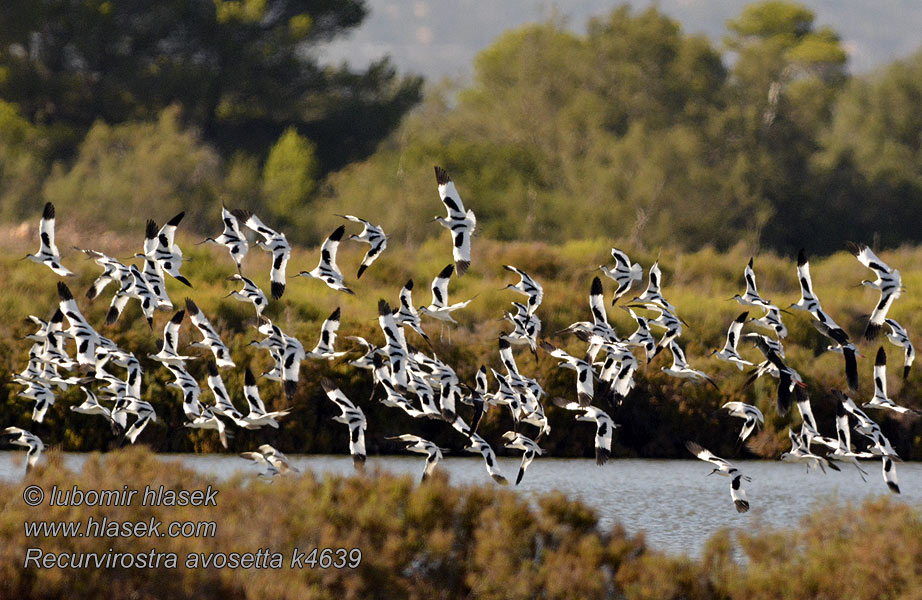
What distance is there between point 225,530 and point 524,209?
38.7m

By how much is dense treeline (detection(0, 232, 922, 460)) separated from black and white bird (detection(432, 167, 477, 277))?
17.8 feet

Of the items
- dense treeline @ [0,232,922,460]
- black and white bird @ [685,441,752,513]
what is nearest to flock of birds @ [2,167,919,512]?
black and white bird @ [685,441,752,513]

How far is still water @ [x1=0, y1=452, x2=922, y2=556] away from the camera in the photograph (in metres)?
14.0

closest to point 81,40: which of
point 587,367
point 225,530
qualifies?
point 587,367

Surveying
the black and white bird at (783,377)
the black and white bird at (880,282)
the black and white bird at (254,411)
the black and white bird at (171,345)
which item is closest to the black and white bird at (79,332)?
the black and white bird at (171,345)

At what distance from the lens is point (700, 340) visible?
2188 centimetres

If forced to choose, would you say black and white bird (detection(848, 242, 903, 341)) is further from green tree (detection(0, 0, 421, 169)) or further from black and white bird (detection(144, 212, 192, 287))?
green tree (detection(0, 0, 421, 169))

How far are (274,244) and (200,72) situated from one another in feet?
123

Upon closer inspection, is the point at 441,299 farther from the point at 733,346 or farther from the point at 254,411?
the point at 733,346

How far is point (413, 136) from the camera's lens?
161 ft

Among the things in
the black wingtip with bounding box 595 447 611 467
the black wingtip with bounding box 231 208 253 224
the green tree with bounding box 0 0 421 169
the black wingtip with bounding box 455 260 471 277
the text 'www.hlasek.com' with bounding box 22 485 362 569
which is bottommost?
the text 'www.hlasek.com' with bounding box 22 485 362 569

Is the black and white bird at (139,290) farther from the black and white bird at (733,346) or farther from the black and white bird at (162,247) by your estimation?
the black and white bird at (733,346)

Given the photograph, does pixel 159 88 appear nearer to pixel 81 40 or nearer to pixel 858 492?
pixel 81 40

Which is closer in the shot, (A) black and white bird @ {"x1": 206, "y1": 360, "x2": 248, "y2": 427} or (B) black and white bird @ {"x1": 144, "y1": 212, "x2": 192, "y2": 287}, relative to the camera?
(A) black and white bird @ {"x1": 206, "y1": 360, "x2": 248, "y2": 427}
